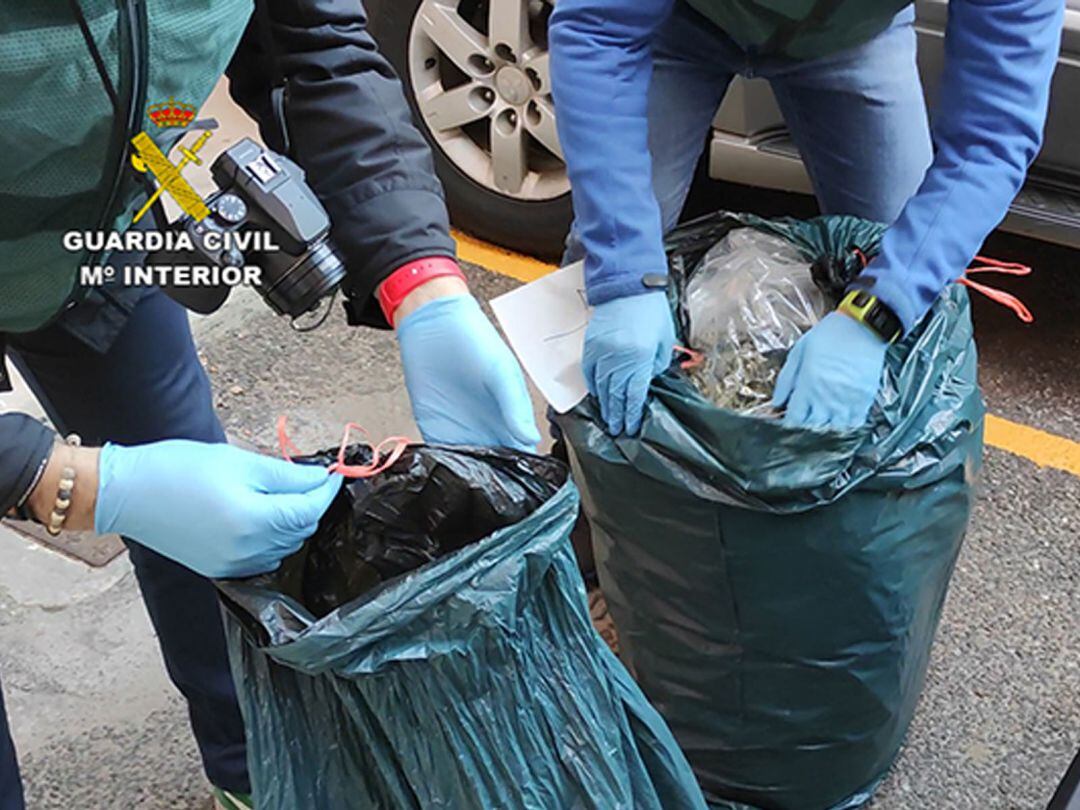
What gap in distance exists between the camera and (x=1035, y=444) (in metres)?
2.28

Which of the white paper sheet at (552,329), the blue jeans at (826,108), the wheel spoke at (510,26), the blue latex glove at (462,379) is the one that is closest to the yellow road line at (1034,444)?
the blue jeans at (826,108)

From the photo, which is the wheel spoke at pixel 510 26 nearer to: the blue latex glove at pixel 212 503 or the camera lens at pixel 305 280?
the camera lens at pixel 305 280

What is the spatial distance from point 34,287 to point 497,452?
426 mm

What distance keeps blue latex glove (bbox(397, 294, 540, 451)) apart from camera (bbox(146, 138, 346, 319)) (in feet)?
0.49

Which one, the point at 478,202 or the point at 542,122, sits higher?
the point at 542,122

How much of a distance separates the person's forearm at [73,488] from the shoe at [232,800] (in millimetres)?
692

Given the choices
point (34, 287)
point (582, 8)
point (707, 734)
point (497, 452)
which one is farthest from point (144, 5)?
point (707, 734)

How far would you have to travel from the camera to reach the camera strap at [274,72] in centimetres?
120

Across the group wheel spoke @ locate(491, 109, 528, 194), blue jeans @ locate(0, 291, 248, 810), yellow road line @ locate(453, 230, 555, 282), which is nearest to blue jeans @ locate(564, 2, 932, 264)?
blue jeans @ locate(0, 291, 248, 810)

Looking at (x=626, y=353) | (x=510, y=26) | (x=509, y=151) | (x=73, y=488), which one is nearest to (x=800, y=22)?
(x=626, y=353)

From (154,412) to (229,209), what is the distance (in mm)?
366

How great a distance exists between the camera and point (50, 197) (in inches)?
39.8

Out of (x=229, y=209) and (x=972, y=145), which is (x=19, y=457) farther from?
(x=972, y=145)

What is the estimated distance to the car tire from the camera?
266 centimetres
